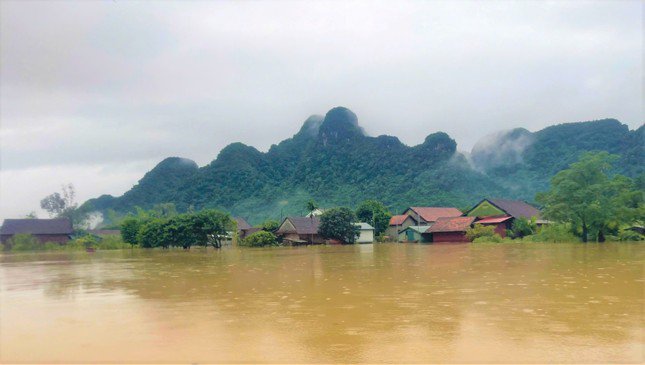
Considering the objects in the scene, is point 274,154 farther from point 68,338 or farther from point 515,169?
point 68,338

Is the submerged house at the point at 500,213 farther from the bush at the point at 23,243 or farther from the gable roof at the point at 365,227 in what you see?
the bush at the point at 23,243

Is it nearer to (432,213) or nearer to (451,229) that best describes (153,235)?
(451,229)

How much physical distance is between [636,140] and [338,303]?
289 ft

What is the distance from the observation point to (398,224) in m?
65.1

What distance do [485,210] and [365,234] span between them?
14.5 m

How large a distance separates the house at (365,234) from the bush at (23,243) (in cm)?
3589

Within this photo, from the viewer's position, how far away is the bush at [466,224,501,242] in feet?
150

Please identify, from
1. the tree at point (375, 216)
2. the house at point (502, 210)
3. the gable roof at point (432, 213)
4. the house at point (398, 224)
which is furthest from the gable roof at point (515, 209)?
the tree at point (375, 216)

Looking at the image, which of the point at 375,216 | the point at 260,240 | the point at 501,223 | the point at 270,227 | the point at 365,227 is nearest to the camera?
the point at 501,223

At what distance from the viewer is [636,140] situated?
8175 cm

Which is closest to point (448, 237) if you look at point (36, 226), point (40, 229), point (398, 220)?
point (398, 220)

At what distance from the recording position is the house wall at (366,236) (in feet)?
197


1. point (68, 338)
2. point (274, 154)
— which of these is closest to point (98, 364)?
point (68, 338)

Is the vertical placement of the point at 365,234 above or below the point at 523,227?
below
